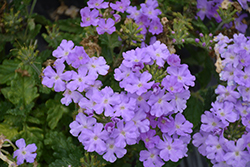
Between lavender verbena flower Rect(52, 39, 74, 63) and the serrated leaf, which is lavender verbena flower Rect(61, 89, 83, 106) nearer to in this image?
lavender verbena flower Rect(52, 39, 74, 63)

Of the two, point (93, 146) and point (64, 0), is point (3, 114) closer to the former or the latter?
point (93, 146)

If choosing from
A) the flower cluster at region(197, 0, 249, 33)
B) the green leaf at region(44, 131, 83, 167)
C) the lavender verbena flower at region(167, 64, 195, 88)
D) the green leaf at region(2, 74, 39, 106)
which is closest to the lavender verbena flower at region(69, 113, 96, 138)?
the green leaf at region(44, 131, 83, 167)

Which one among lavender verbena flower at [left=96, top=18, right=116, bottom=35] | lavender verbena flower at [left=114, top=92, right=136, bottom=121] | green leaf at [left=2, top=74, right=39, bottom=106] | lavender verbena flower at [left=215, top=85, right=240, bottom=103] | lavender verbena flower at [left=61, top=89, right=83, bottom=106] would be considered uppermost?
lavender verbena flower at [left=96, top=18, right=116, bottom=35]

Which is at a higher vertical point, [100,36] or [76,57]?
[76,57]

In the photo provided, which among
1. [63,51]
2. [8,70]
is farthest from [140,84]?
[8,70]

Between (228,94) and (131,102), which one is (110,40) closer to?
(131,102)

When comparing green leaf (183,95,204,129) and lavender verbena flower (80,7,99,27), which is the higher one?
lavender verbena flower (80,7,99,27)

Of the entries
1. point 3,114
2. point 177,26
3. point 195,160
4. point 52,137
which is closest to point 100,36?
point 177,26
